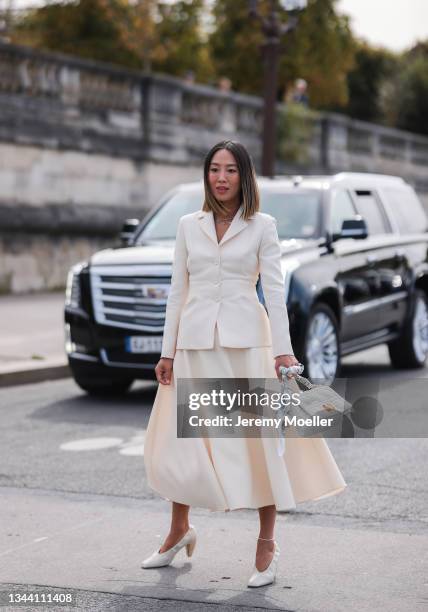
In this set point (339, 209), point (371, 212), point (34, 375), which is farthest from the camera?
point (371, 212)

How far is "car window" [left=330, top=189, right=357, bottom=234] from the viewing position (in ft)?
38.5

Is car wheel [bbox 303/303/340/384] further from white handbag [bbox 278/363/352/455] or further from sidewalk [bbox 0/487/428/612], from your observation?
white handbag [bbox 278/363/352/455]

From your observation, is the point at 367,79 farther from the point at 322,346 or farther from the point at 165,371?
the point at 165,371

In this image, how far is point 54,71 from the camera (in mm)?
21141

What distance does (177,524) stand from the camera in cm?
554

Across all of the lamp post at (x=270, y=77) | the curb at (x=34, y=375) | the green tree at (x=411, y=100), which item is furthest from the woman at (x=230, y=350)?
the green tree at (x=411, y=100)

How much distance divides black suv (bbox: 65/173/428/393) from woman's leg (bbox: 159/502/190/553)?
16.3 feet

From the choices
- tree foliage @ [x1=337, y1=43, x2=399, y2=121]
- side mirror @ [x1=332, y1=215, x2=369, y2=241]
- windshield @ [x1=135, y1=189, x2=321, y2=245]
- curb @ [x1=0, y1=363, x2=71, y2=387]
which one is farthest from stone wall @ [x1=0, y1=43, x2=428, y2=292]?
tree foliage @ [x1=337, y1=43, x2=399, y2=121]

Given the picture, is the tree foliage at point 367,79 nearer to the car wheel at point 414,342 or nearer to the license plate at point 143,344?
the car wheel at point 414,342

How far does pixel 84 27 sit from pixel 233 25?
6121 mm

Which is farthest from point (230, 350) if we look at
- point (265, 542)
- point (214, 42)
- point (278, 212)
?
point (214, 42)

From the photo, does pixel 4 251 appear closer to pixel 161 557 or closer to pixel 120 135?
pixel 120 135

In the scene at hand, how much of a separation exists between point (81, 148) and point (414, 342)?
401 inches

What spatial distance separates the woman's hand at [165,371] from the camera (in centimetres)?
542
